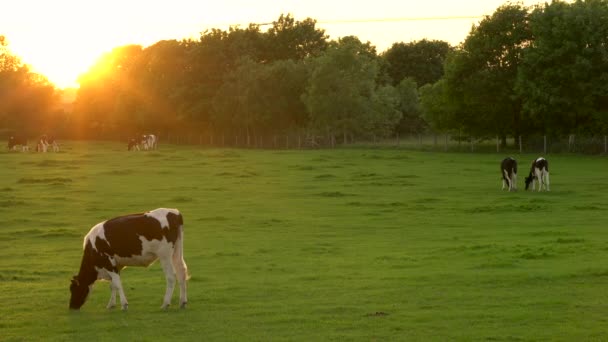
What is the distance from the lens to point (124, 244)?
18422 mm

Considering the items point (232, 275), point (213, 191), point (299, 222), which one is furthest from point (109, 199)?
point (232, 275)

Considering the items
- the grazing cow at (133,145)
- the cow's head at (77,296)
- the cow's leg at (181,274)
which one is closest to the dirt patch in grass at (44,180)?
the cow's head at (77,296)

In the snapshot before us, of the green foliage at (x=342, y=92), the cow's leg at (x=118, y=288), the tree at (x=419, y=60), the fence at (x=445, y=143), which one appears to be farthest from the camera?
the tree at (x=419, y=60)

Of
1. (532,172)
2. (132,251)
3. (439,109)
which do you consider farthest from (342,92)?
(132,251)

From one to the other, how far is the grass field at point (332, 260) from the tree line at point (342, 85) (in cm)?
2367

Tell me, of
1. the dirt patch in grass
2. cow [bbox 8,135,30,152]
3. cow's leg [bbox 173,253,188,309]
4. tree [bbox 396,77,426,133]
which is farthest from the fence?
cow's leg [bbox 173,253,188,309]

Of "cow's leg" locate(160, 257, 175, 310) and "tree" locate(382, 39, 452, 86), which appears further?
"tree" locate(382, 39, 452, 86)

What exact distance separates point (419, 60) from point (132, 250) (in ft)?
388

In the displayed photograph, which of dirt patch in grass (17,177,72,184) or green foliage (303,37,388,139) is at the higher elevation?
green foliage (303,37,388,139)

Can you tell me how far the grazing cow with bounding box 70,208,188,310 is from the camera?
18.2 meters

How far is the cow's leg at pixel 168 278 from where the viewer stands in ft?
58.9

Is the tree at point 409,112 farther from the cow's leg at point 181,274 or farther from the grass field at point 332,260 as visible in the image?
the cow's leg at point 181,274

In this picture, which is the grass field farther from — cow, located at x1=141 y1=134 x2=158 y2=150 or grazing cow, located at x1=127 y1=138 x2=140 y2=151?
cow, located at x1=141 y1=134 x2=158 y2=150

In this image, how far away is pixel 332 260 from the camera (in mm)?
23781
